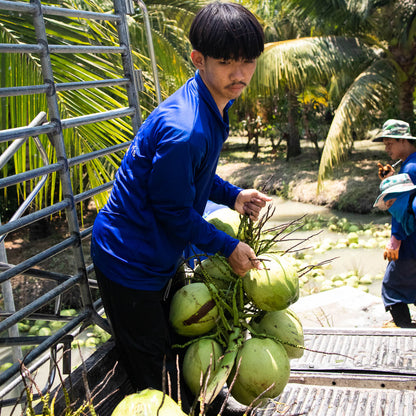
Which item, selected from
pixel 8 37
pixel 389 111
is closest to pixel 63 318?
pixel 8 37

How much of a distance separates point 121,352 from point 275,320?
58cm

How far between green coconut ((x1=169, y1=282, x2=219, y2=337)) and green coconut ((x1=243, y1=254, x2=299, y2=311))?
5.7 inches

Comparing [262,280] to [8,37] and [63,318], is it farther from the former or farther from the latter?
[8,37]

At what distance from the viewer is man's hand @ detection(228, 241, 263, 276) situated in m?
1.65

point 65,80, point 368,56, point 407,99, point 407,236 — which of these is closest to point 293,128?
point 368,56

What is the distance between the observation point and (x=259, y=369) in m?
1.60

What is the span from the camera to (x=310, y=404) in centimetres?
201

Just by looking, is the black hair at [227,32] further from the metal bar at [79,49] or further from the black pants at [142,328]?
the black pants at [142,328]

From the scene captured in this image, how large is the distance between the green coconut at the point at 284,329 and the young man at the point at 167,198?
10.1 inches

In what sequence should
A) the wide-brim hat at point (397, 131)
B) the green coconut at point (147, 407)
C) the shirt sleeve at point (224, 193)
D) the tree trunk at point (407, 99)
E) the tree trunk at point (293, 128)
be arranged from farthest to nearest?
the tree trunk at point (293, 128) → the tree trunk at point (407, 99) → the wide-brim hat at point (397, 131) → the shirt sleeve at point (224, 193) → the green coconut at point (147, 407)

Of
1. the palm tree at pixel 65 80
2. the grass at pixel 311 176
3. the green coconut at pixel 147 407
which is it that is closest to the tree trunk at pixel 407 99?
the grass at pixel 311 176

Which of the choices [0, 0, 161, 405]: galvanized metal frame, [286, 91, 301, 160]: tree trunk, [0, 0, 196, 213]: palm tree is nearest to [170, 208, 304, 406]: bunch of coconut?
[0, 0, 161, 405]: galvanized metal frame

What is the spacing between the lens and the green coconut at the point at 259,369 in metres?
1.60

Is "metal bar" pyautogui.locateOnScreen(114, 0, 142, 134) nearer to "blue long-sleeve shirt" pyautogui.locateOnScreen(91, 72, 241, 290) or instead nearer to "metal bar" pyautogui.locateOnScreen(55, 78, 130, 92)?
"metal bar" pyautogui.locateOnScreen(55, 78, 130, 92)
